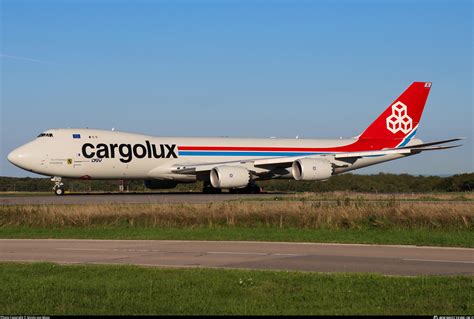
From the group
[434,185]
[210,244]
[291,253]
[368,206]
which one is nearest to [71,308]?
[291,253]

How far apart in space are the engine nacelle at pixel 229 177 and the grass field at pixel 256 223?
1863cm

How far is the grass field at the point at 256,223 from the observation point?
2242 centimetres

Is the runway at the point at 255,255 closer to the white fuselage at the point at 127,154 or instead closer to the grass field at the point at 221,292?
the grass field at the point at 221,292

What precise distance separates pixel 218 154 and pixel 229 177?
160 inches

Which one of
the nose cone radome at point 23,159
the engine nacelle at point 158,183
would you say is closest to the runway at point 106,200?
the nose cone radome at point 23,159

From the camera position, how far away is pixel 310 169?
163ft

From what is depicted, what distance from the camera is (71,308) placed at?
11.1 m

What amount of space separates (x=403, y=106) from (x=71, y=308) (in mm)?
49762

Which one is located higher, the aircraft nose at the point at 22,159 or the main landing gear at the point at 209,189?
the aircraft nose at the point at 22,159

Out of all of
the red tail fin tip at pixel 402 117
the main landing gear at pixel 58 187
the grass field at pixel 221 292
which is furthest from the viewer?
the red tail fin tip at pixel 402 117

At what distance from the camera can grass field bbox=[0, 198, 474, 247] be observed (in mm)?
22422

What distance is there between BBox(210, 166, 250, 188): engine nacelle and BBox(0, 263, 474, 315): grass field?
32.9 meters

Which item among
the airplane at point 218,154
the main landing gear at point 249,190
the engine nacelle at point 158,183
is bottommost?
the main landing gear at point 249,190

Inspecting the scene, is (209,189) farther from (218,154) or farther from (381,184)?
(381,184)
